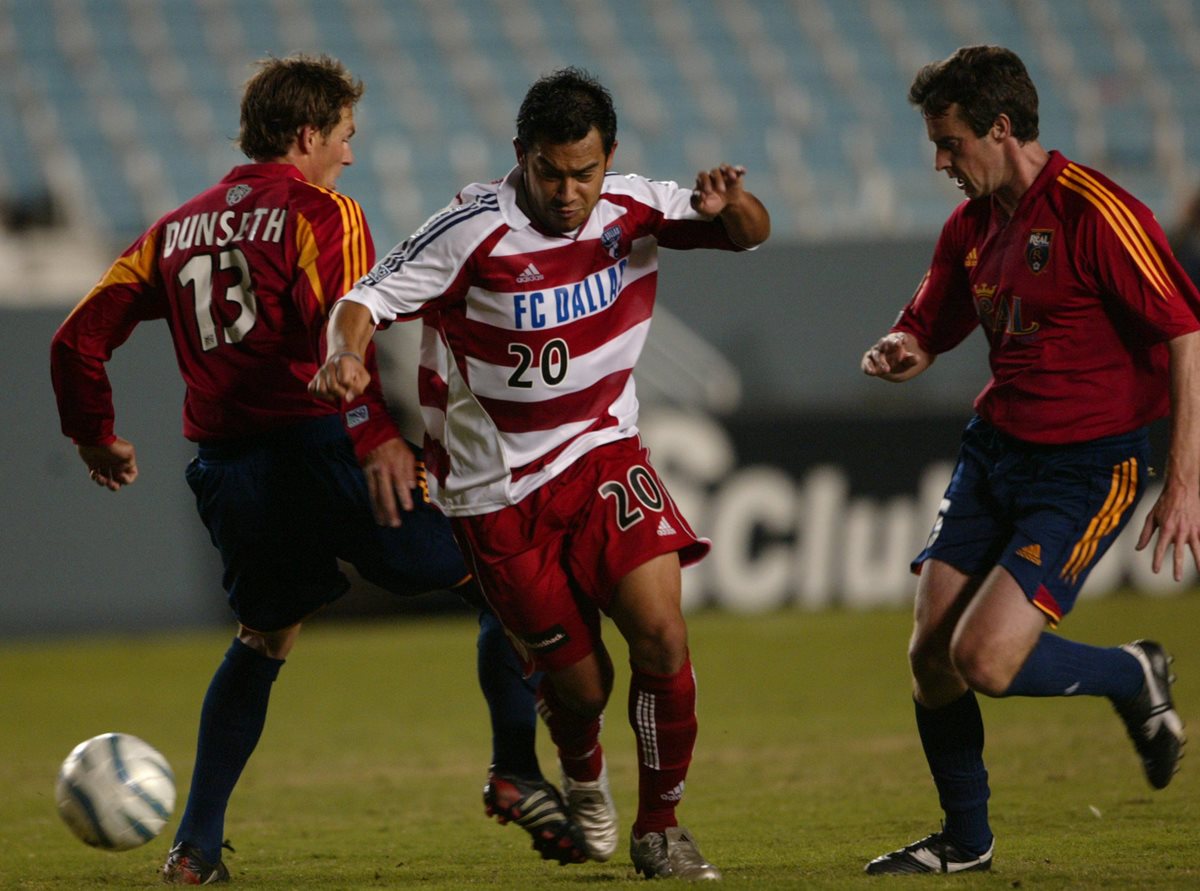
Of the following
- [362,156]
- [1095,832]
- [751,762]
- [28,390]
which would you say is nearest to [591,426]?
[1095,832]

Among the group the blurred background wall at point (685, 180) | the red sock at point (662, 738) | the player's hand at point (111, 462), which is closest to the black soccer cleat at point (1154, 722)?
the red sock at point (662, 738)

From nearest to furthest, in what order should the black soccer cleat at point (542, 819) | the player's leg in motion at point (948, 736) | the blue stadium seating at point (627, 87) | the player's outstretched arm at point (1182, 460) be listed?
the player's outstretched arm at point (1182, 460), the player's leg in motion at point (948, 736), the black soccer cleat at point (542, 819), the blue stadium seating at point (627, 87)

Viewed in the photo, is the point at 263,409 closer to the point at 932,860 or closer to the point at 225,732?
the point at 225,732

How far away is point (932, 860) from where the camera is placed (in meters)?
4.50

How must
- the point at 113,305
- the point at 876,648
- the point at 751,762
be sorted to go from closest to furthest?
the point at 113,305 → the point at 751,762 → the point at 876,648

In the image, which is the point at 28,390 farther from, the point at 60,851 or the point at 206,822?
the point at 206,822

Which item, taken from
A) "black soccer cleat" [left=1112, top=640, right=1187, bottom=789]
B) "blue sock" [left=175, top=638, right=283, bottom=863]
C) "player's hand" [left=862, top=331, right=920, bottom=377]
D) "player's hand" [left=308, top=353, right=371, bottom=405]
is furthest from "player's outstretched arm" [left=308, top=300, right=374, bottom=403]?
"black soccer cleat" [left=1112, top=640, right=1187, bottom=789]

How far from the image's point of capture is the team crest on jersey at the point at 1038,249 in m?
4.41

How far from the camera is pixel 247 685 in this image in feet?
16.3

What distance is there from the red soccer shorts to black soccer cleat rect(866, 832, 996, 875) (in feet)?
3.19

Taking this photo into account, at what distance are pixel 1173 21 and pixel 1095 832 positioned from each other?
48.8 ft

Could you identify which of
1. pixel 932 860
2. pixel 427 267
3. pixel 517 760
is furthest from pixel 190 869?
pixel 932 860

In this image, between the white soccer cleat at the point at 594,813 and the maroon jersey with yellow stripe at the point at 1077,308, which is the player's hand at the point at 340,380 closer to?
the white soccer cleat at the point at 594,813

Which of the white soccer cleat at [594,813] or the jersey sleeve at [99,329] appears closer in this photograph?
the white soccer cleat at [594,813]
